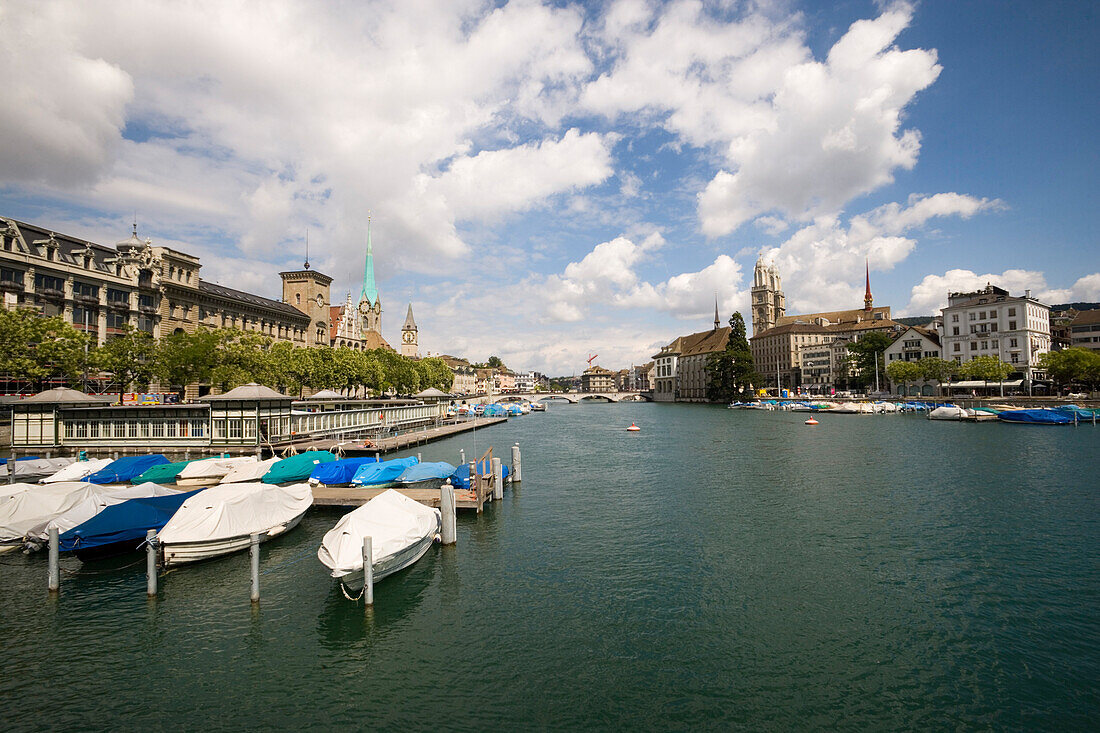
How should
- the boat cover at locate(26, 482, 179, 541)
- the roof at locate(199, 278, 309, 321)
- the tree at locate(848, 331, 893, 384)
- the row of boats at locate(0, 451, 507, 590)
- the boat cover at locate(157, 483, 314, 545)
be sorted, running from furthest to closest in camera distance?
the tree at locate(848, 331, 893, 384)
the roof at locate(199, 278, 309, 321)
the boat cover at locate(26, 482, 179, 541)
the boat cover at locate(157, 483, 314, 545)
the row of boats at locate(0, 451, 507, 590)

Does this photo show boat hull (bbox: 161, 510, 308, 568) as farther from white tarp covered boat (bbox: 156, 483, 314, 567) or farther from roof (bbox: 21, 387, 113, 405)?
roof (bbox: 21, 387, 113, 405)

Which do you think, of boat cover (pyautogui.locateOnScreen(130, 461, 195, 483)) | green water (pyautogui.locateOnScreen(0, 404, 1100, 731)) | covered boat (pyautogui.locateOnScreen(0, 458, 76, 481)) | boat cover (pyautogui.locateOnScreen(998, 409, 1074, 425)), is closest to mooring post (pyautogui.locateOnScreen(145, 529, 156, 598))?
green water (pyautogui.locateOnScreen(0, 404, 1100, 731))

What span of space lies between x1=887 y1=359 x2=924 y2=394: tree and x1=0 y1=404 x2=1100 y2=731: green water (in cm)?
10213

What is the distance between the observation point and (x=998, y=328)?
11306 cm

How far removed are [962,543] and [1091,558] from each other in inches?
157

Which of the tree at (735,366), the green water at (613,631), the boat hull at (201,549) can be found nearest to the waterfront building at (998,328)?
the tree at (735,366)

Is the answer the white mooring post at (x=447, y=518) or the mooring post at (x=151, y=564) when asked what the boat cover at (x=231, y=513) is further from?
the white mooring post at (x=447, y=518)

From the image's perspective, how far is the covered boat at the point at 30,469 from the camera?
31609 millimetres

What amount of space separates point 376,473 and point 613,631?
66.0 feet

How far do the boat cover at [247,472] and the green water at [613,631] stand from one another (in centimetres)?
520

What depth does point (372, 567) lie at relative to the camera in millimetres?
17594

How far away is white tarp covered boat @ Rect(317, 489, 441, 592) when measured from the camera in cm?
1731

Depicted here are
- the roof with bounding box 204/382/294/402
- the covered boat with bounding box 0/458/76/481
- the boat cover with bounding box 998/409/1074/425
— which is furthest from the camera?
the boat cover with bounding box 998/409/1074/425

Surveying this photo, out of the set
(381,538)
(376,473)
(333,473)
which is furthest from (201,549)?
(376,473)
